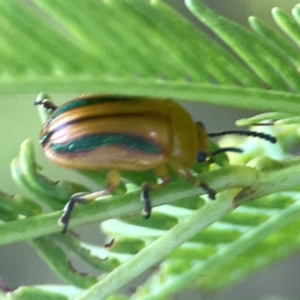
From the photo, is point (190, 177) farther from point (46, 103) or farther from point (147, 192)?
point (46, 103)

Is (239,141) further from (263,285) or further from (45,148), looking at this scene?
(263,285)

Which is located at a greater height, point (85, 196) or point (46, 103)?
point (46, 103)

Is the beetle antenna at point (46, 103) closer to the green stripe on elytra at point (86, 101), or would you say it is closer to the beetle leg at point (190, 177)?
the green stripe on elytra at point (86, 101)

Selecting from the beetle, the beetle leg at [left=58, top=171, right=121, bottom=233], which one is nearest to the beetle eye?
the beetle

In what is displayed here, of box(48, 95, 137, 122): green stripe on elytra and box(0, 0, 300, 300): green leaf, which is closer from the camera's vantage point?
box(0, 0, 300, 300): green leaf

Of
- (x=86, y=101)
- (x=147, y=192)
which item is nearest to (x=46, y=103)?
(x=86, y=101)

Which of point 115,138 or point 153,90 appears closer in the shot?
point 153,90

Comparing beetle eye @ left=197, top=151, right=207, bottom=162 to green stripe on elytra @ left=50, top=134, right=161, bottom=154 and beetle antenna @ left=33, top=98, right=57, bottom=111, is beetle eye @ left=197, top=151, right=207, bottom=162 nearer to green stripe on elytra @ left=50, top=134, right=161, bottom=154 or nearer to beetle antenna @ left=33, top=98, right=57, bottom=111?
green stripe on elytra @ left=50, top=134, right=161, bottom=154

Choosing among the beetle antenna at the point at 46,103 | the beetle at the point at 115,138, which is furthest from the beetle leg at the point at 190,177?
the beetle antenna at the point at 46,103
